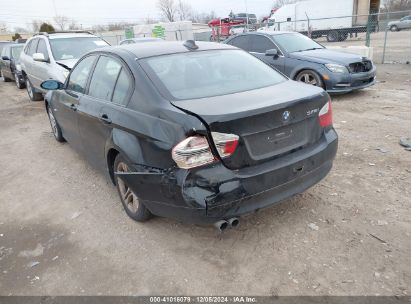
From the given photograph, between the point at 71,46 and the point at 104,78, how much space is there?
589cm

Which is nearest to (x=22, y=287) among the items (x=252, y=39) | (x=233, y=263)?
(x=233, y=263)

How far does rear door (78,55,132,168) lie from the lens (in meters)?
3.40

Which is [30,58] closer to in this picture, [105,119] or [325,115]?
[105,119]

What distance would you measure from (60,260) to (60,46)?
7.15 metres

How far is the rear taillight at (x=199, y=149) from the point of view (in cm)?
261

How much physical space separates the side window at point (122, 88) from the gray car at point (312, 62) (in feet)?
18.8

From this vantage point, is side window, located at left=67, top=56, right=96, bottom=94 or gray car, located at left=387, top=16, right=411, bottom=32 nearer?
side window, located at left=67, top=56, right=96, bottom=94

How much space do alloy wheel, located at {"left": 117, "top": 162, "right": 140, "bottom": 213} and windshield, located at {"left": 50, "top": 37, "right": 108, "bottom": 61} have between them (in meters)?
5.99

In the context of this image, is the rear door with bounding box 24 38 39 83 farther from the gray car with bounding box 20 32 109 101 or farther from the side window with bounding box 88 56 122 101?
the side window with bounding box 88 56 122 101

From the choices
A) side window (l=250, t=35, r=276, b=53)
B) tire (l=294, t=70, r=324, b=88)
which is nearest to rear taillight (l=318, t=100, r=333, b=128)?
tire (l=294, t=70, r=324, b=88)

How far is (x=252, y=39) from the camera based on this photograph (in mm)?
9516

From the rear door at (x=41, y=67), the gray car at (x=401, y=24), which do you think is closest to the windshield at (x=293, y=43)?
the rear door at (x=41, y=67)

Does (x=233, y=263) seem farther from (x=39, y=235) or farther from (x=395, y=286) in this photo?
(x=39, y=235)

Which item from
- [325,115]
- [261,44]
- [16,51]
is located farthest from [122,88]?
[16,51]
